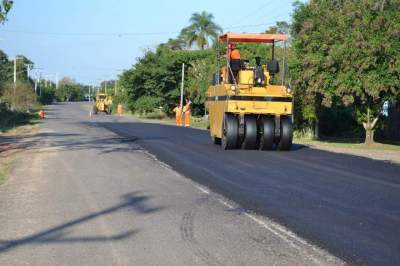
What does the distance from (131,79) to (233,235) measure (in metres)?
59.2

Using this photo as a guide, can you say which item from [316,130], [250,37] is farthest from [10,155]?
[316,130]

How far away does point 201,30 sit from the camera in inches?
3492

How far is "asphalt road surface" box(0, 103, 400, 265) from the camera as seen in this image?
7.05 meters

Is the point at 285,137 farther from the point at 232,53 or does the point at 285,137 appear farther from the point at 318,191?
A: the point at 318,191

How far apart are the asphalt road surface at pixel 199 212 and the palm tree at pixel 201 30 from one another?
7150 centimetres

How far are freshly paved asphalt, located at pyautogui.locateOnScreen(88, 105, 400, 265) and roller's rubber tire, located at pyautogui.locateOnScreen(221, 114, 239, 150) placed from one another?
49 centimetres

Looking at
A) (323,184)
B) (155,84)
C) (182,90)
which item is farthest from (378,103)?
(155,84)

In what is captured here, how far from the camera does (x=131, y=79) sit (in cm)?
6631

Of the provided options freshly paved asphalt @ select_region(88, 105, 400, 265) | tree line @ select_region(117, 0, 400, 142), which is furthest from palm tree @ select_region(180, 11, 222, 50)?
freshly paved asphalt @ select_region(88, 105, 400, 265)

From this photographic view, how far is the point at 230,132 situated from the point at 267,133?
117 centimetres

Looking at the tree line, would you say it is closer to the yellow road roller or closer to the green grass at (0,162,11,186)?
the yellow road roller

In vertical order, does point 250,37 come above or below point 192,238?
above

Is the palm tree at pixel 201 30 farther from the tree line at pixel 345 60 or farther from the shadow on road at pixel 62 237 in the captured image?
the shadow on road at pixel 62 237

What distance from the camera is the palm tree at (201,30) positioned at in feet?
287
